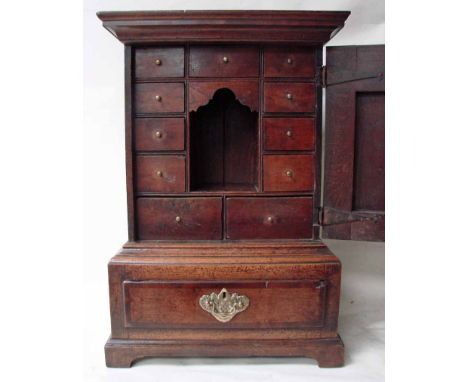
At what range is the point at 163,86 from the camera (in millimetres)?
1944

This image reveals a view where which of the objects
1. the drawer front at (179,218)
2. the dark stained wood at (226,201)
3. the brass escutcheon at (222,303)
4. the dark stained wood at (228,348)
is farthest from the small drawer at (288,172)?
the dark stained wood at (228,348)

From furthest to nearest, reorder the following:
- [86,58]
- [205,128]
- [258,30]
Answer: [86,58] < [205,128] < [258,30]

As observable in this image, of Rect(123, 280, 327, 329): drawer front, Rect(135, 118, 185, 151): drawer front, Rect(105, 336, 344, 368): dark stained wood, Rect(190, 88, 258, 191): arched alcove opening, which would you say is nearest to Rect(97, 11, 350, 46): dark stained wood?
Rect(135, 118, 185, 151): drawer front

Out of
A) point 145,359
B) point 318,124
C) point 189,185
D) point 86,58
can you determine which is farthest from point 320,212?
point 86,58

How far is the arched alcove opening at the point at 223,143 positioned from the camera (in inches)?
89.1

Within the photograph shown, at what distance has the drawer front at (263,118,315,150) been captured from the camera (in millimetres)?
1966

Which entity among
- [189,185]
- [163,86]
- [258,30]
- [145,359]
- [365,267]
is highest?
[258,30]

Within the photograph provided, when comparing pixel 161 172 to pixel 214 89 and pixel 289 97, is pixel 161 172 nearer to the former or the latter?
Answer: pixel 214 89

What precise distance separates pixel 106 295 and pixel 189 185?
2.97 ft

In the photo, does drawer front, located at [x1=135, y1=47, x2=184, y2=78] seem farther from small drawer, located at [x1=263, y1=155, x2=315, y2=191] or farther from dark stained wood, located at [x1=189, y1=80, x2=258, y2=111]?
small drawer, located at [x1=263, y1=155, x2=315, y2=191]

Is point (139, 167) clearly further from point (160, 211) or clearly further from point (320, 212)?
point (320, 212)

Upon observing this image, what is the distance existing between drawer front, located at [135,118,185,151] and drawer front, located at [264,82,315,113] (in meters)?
0.37

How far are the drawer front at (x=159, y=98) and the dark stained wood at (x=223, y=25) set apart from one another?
7.0 inches

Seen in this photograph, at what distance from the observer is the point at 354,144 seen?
6.64ft
